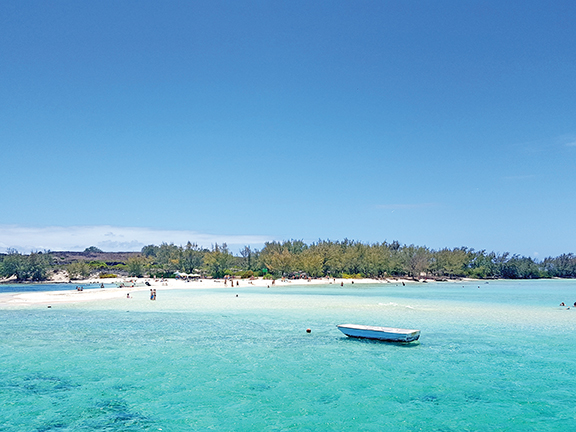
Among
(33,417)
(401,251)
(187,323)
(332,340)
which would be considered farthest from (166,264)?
(33,417)

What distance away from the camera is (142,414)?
18219mm

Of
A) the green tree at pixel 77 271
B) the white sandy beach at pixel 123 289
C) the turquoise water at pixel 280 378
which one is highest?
the green tree at pixel 77 271

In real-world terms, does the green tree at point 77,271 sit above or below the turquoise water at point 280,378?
above

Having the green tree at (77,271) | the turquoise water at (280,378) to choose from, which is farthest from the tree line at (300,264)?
the turquoise water at (280,378)

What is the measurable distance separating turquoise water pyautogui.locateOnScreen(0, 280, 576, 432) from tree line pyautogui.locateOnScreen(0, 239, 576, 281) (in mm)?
107072

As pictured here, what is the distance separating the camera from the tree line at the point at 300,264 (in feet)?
477

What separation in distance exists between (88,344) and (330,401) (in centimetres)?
2065

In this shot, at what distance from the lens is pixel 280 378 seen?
76.7ft

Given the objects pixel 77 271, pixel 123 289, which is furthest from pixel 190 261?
pixel 123 289

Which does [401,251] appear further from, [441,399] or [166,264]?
[441,399]

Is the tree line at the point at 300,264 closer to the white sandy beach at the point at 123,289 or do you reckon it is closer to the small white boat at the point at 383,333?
the white sandy beach at the point at 123,289

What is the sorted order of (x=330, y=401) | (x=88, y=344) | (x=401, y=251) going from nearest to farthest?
1. (x=330, y=401)
2. (x=88, y=344)
3. (x=401, y=251)

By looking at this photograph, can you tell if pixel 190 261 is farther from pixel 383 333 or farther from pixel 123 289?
pixel 383 333

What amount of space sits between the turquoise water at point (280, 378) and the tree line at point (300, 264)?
10707 centimetres
